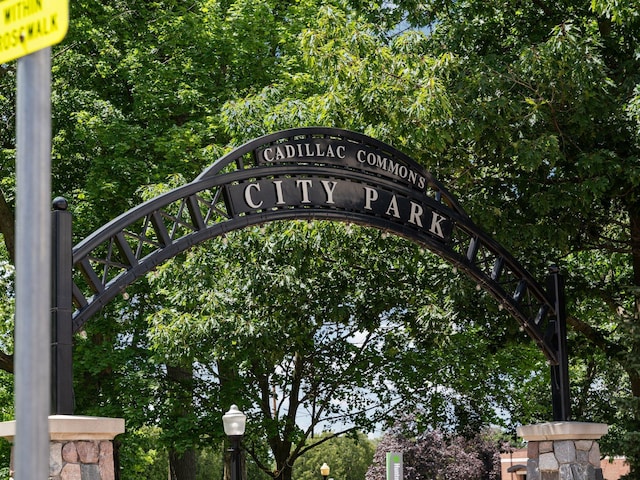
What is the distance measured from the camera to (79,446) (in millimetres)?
7855

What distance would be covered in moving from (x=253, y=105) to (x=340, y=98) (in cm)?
249

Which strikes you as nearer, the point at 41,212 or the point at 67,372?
the point at 41,212

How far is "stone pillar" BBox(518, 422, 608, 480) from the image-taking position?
1128 cm

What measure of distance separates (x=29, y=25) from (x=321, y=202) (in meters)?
7.70

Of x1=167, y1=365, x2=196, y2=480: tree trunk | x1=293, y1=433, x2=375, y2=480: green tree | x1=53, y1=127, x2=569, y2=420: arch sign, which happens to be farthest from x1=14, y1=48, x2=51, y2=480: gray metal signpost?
x1=293, y1=433, x2=375, y2=480: green tree

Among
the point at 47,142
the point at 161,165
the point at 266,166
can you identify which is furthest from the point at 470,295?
the point at 47,142

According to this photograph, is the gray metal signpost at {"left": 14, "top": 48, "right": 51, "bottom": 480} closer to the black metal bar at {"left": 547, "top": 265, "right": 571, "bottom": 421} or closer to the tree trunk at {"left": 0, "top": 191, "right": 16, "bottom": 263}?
the black metal bar at {"left": 547, "top": 265, "right": 571, "bottom": 421}

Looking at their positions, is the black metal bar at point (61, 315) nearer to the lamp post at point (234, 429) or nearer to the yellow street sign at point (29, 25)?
the yellow street sign at point (29, 25)

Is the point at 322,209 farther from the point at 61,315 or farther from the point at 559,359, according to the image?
the point at 559,359

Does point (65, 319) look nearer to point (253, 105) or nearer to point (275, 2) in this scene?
point (253, 105)

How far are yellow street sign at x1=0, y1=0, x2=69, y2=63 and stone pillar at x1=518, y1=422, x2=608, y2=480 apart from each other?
9497mm

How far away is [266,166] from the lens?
33.9 feet

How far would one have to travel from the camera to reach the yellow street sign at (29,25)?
2.90 m

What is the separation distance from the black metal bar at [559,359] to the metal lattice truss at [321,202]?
85mm
